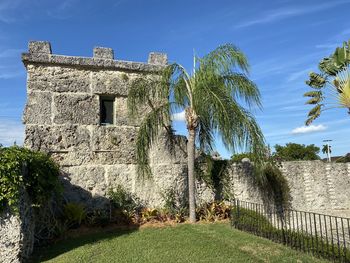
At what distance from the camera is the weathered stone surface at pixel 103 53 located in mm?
9578

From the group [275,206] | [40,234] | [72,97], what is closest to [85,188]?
[40,234]

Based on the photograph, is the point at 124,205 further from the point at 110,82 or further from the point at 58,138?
the point at 110,82

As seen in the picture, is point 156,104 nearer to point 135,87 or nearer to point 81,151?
point 135,87

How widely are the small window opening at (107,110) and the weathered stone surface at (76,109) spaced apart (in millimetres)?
273

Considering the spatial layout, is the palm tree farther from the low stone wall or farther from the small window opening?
the low stone wall

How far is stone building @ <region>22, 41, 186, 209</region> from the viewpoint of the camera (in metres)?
8.95

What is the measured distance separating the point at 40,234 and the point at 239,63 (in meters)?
6.32

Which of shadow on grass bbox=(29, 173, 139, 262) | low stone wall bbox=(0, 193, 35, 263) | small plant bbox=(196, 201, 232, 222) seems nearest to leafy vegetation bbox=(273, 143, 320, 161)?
→ small plant bbox=(196, 201, 232, 222)

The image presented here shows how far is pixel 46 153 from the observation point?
28.9 feet

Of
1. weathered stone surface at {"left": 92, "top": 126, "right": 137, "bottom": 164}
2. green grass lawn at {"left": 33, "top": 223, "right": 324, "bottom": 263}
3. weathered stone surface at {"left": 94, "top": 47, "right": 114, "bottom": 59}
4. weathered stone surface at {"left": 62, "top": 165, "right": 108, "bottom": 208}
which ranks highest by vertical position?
weathered stone surface at {"left": 94, "top": 47, "right": 114, "bottom": 59}

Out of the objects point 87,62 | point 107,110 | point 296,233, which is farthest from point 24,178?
point 296,233

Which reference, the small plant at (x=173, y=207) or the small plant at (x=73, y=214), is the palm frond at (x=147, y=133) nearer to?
the small plant at (x=173, y=207)

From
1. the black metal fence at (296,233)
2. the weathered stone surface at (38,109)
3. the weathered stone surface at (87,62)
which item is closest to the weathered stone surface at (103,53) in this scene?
the weathered stone surface at (87,62)

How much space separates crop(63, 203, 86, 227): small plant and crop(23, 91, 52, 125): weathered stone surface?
2.33 m
